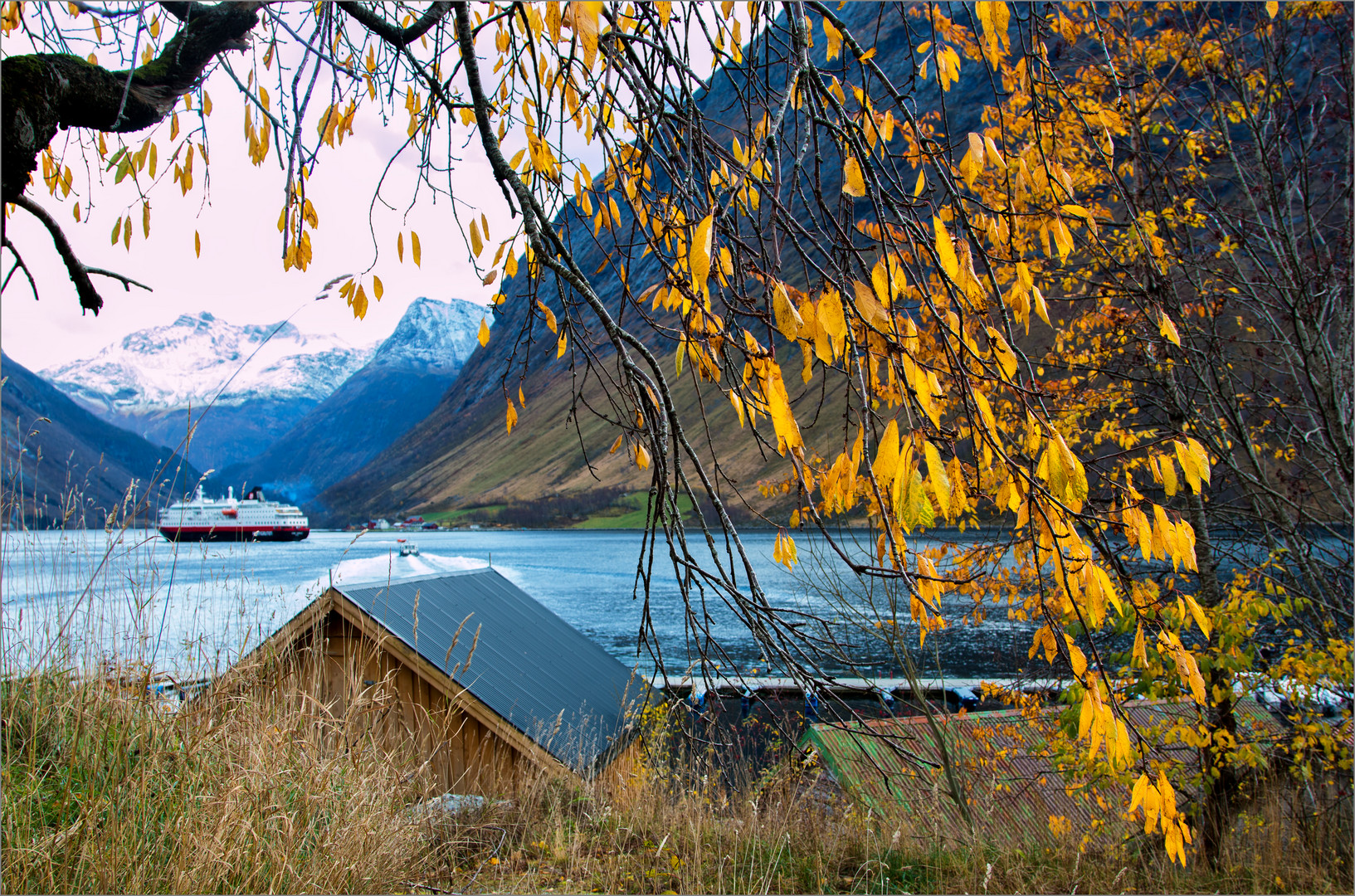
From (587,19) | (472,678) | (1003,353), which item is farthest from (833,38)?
(472,678)

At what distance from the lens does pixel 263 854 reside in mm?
2596

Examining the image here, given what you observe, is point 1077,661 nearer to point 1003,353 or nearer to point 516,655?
point 1003,353

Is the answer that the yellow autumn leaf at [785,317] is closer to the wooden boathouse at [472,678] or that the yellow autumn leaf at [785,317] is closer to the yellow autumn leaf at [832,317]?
the yellow autumn leaf at [832,317]

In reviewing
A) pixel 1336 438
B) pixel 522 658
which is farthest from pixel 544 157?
pixel 522 658

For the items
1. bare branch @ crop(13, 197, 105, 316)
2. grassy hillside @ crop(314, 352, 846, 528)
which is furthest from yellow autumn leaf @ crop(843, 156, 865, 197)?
grassy hillside @ crop(314, 352, 846, 528)

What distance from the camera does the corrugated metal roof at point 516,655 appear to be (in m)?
6.77

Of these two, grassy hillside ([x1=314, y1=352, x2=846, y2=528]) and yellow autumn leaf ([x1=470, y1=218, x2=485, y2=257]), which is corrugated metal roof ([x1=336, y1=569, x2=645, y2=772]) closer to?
yellow autumn leaf ([x1=470, y1=218, x2=485, y2=257])

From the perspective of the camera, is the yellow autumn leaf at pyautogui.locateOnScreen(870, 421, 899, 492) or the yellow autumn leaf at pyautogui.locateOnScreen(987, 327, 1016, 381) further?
the yellow autumn leaf at pyautogui.locateOnScreen(987, 327, 1016, 381)

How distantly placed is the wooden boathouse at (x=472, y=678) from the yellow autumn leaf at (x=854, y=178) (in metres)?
3.63

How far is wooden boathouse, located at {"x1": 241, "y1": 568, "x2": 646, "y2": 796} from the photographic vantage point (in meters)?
5.37

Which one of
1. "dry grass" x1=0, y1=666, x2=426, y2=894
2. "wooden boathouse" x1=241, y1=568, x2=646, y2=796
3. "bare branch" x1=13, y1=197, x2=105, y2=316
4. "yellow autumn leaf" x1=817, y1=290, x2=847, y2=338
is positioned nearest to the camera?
"yellow autumn leaf" x1=817, y1=290, x2=847, y2=338

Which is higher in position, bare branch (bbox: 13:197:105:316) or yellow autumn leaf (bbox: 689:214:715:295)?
bare branch (bbox: 13:197:105:316)

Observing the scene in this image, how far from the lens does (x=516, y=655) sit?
28.4ft

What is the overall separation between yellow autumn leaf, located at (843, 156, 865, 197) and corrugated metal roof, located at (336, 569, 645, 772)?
493 centimetres
